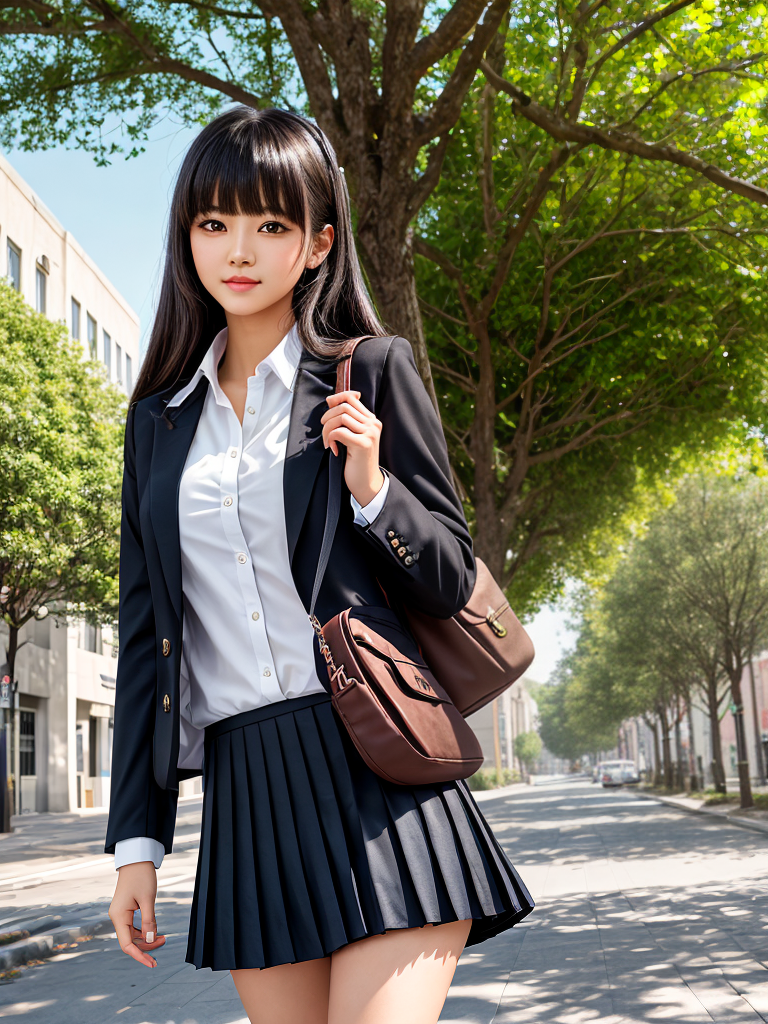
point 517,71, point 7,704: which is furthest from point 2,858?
point 517,71

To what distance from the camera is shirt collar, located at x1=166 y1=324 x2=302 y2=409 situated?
6.24 ft

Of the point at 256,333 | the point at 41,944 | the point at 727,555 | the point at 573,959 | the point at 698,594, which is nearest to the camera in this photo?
the point at 256,333

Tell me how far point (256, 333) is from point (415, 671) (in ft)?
2.45

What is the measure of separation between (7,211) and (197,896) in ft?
103

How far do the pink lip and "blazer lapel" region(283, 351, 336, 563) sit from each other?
16 centimetres

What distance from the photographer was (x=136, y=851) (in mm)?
1780

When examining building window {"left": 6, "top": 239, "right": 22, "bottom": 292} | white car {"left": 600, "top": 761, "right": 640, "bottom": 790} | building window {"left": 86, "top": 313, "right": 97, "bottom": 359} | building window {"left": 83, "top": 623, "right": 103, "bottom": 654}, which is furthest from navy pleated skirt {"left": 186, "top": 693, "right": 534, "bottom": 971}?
white car {"left": 600, "top": 761, "right": 640, "bottom": 790}

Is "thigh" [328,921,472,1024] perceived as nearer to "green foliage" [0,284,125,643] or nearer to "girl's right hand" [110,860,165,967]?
"girl's right hand" [110,860,165,967]

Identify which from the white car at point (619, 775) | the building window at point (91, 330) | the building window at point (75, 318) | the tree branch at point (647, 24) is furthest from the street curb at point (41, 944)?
the white car at point (619, 775)

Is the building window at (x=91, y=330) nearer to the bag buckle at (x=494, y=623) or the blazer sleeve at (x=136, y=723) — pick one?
the blazer sleeve at (x=136, y=723)

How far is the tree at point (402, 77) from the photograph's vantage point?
7.93 m

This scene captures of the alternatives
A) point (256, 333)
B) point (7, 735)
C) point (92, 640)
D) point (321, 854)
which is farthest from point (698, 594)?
point (321, 854)

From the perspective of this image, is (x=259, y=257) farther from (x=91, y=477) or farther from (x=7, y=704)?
(x=7, y=704)

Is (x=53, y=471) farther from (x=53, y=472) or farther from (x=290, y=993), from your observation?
(x=290, y=993)
